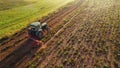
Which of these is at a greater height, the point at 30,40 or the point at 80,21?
the point at 30,40

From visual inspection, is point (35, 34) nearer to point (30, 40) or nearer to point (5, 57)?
point (30, 40)

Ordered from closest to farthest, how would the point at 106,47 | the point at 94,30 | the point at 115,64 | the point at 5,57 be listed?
the point at 115,64 < the point at 5,57 < the point at 106,47 < the point at 94,30

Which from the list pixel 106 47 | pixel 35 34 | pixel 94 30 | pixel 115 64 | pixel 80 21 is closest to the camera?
pixel 115 64

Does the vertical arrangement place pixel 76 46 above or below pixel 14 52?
below

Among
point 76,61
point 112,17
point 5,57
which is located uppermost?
point 5,57

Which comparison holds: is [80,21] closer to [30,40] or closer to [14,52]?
[30,40]

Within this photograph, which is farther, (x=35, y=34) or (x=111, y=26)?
(x=111, y=26)

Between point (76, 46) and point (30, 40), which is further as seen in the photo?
point (30, 40)

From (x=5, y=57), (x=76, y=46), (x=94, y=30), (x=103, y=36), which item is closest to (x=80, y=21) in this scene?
(x=94, y=30)

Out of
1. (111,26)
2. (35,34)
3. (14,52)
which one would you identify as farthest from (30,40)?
(111,26)
